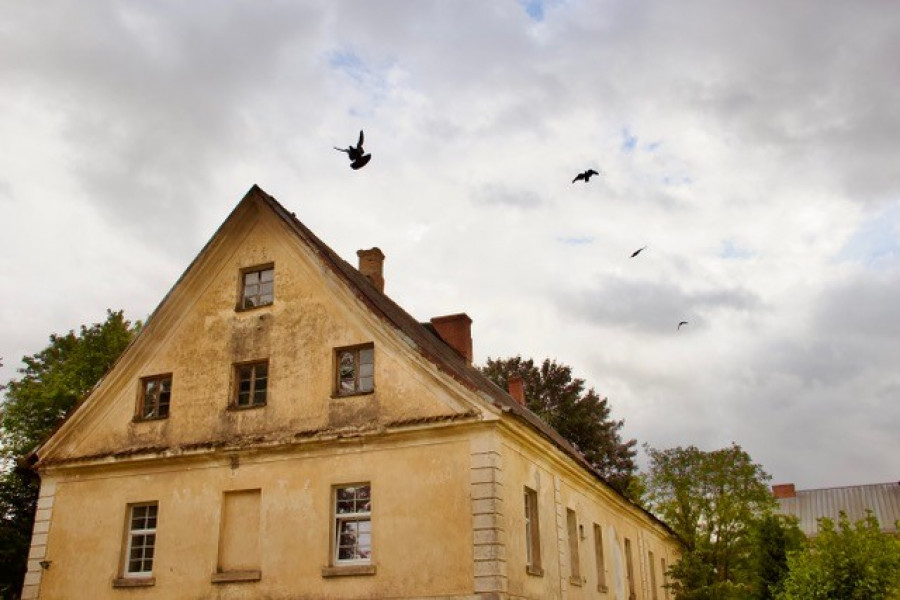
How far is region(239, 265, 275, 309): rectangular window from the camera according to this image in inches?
743

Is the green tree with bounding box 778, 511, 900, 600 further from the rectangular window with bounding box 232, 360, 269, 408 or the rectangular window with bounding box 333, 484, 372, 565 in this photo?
the rectangular window with bounding box 232, 360, 269, 408

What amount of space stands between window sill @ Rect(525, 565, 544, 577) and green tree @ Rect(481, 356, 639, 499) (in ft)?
91.2

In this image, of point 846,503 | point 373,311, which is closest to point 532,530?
point 373,311

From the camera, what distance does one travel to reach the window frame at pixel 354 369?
55.8 ft

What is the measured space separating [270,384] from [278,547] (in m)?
3.52

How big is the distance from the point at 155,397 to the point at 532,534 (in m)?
9.30

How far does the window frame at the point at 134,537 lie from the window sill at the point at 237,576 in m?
1.77

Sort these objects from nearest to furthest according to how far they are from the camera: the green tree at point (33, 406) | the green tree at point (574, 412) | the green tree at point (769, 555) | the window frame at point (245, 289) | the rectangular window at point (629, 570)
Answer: the window frame at point (245, 289) < the green tree at point (769, 555) < the rectangular window at point (629, 570) < the green tree at point (33, 406) < the green tree at point (574, 412)

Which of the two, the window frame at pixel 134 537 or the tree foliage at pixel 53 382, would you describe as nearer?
the window frame at pixel 134 537

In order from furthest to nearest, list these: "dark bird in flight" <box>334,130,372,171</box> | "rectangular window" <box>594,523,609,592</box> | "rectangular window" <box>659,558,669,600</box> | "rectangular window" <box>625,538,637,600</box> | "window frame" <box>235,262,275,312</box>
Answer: "rectangular window" <box>659,558,669,600</box> → "rectangular window" <box>625,538,637,600</box> → "rectangular window" <box>594,523,609,592</box> → "window frame" <box>235,262,275,312</box> → "dark bird in flight" <box>334,130,372,171</box>

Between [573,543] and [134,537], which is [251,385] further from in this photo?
[573,543]

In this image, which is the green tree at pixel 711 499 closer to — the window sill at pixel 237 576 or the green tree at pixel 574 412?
the green tree at pixel 574 412

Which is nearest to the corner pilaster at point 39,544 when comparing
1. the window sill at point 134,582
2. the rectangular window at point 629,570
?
the window sill at point 134,582

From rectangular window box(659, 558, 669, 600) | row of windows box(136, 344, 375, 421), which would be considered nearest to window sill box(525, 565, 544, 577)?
row of windows box(136, 344, 375, 421)
